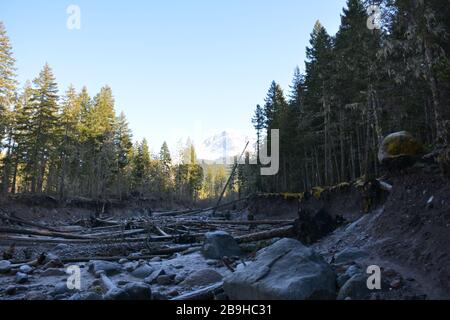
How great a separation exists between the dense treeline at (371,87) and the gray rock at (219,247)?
22.7 ft

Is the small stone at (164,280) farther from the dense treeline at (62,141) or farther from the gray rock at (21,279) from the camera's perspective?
the dense treeline at (62,141)

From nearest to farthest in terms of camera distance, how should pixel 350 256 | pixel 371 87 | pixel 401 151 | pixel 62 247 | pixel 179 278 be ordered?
pixel 350 256 < pixel 179 278 < pixel 401 151 < pixel 62 247 < pixel 371 87

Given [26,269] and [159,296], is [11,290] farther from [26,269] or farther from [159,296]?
[159,296]

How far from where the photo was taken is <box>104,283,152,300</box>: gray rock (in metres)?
6.13

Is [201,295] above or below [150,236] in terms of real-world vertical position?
above

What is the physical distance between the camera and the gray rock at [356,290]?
552 cm

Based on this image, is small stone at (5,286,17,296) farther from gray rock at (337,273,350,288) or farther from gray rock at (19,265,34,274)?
gray rock at (337,273,350,288)

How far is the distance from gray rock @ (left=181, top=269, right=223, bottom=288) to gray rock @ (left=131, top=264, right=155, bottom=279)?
181 centimetres

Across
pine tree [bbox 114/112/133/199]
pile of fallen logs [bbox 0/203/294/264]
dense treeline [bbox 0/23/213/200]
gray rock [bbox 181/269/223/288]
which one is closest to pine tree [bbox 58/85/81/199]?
dense treeline [bbox 0/23/213/200]

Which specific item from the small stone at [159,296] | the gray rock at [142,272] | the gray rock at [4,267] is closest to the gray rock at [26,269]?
the gray rock at [4,267]

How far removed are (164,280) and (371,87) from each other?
17.7 m

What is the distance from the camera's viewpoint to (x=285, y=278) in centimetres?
592

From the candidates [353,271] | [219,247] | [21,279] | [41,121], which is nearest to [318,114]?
[219,247]

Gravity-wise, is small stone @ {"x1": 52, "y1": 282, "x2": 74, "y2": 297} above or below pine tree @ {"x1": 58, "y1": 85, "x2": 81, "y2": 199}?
below
